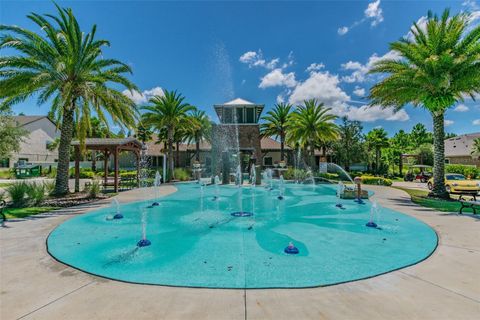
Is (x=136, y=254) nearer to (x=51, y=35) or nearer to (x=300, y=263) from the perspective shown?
(x=300, y=263)

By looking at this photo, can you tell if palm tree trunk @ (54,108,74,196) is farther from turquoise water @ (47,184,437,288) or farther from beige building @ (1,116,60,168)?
beige building @ (1,116,60,168)

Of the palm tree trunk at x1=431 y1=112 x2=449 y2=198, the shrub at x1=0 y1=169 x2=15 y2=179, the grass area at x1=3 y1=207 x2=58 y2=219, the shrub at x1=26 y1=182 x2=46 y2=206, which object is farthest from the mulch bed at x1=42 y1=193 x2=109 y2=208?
the shrub at x1=0 y1=169 x2=15 y2=179

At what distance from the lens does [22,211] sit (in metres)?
11.0

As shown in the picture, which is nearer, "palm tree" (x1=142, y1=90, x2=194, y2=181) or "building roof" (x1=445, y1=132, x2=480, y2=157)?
"palm tree" (x1=142, y1=90, x2=194, y2=181)

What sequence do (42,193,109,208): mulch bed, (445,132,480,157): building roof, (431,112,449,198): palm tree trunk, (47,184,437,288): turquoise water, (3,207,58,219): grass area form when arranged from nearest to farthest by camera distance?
(47,184,437,288): turquoise water
(3,207,58,219): grass area
(42,193,109,208): mulch bed
(431,112,449,198): palm tree trunk
(445,132,480,157): building roof

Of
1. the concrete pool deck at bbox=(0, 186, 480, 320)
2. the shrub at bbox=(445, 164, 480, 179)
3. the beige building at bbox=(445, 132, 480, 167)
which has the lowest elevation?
the concrete pool deck at bbox=(0, 186, 480, 320)

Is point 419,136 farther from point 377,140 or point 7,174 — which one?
point 7,174

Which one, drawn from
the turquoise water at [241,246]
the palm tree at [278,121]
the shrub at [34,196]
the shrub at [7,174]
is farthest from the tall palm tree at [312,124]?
the shrub at [7,174]

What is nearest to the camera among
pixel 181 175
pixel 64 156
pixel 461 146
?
pixel 64 156

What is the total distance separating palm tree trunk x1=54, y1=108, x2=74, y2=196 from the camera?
50.9 feet

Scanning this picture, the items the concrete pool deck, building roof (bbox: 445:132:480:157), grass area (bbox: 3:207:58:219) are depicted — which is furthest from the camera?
building roof (bbox: 445:132:480:157)

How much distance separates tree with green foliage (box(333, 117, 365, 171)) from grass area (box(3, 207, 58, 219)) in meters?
39.0

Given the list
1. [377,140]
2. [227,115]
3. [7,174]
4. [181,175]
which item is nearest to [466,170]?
[377,140]

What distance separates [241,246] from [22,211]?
10184mm
